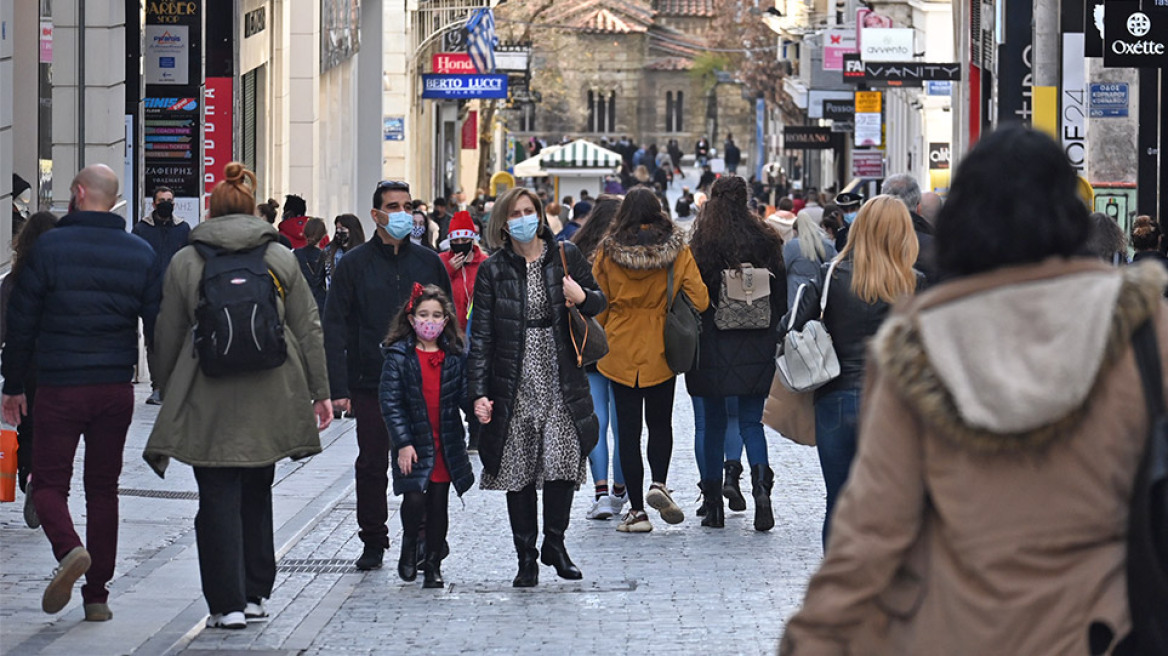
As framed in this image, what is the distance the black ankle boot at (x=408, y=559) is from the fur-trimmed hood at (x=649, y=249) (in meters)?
2.05

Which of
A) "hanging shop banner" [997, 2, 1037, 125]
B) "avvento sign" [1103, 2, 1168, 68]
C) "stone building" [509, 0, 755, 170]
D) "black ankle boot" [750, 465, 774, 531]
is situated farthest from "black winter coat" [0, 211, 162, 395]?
"stone building" [509, 0, 755, 170]

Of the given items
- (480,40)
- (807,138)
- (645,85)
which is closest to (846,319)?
(480,40)

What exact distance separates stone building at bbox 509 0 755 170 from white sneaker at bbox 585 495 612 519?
123 meters

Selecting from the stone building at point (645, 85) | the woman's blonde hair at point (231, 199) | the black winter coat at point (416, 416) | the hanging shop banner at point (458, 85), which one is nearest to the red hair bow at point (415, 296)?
the black winter coat at point (416, 416)

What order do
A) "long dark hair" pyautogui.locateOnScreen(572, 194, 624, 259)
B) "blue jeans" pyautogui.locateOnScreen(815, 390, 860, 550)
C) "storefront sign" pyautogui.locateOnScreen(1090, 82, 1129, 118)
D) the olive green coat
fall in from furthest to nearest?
"storefront sign" pyautogui.locateOnScreen(1090, 82, 1129, 118), "long dark hair" pyautogui.locateOnScreen(572, 194, 624, 259), "blue jeans" pyautogui.locateOnScreen(815, 390, 860, 550), the olive green coat

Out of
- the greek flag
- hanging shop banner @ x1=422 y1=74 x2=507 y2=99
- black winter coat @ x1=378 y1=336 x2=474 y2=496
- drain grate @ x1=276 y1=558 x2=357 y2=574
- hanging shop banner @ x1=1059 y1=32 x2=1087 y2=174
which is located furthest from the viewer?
the greek flag

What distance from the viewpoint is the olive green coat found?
7.90m

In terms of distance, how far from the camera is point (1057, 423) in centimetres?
358

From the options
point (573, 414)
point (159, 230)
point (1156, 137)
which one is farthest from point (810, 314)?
point (1156, 137)

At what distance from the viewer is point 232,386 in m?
7.94

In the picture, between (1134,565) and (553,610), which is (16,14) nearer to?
(553,610)

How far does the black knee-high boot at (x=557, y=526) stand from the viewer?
9.41m

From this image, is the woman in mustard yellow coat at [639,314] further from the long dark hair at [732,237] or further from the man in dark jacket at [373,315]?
the man in dark jacket at [373,315]

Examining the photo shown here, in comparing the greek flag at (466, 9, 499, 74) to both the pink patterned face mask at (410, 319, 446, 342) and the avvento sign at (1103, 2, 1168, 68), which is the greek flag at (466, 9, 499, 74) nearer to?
the avvento sign at (1103, 2, 1168, 68)
